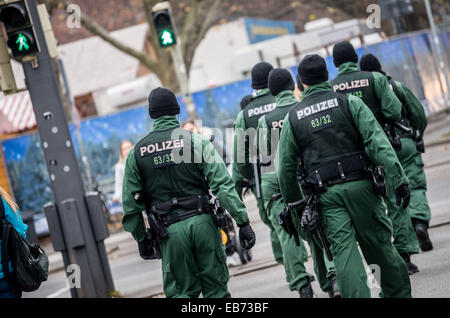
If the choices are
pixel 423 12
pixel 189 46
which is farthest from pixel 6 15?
pixel 423 12

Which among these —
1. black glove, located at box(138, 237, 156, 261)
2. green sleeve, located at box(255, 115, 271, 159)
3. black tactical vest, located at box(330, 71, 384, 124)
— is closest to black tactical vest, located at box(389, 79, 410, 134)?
black tactical vest, located at box(330, 71, 384, 124)

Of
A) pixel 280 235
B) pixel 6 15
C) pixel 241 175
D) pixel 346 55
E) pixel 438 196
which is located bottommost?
pixel 438 196

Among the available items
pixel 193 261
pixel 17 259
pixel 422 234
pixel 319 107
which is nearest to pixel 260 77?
pixel 422 234

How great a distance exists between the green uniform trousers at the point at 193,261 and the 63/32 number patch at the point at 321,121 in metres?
1.13

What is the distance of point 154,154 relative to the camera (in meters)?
7.09

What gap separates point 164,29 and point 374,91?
7516mm

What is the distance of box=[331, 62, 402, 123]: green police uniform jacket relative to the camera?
8.58 metres

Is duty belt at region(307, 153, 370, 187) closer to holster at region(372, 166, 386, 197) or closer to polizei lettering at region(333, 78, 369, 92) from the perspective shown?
holster at region(372, 166, 386, 197)

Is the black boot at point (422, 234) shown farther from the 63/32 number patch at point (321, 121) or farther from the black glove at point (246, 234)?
the 63/32 number patch at point (321, 121)

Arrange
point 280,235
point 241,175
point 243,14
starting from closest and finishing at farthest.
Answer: point 280,235
point 241,175
point 243,14

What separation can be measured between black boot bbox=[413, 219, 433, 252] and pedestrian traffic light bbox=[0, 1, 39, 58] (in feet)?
15.8

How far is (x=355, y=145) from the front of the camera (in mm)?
6711

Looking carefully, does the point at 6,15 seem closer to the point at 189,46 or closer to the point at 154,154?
the point at 154,154
